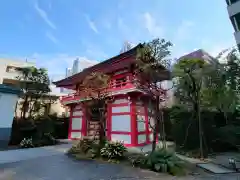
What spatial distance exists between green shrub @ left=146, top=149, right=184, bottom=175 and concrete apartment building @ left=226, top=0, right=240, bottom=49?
50.8 feet

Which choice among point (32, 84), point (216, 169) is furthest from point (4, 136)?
point (216, 169)

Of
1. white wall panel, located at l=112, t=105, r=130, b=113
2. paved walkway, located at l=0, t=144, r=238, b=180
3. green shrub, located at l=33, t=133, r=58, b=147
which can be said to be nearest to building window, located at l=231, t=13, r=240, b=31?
white wall panel, located at l=112, t=105, r=130, b=113

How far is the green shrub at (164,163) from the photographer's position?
572 centimetres

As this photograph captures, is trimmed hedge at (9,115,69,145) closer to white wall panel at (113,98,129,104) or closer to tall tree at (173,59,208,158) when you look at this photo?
white wall panel at (113,98,129,104)

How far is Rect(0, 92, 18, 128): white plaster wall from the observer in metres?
10.4

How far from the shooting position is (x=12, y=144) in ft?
37.7

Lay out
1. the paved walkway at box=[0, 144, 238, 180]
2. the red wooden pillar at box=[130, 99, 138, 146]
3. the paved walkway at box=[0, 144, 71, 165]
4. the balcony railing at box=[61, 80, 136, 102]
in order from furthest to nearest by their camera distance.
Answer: the red wooden pillar at box=[130, 99, 138, 146] < the balcony railing at box=[61, 80, 136, 102] < the paved walkway at box=[0, 144, 71, 165] < the paved walkway at box=[0, 144, 238, 180]

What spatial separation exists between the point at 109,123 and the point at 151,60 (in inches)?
272

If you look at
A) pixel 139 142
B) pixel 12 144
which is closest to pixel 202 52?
pixel 139 142

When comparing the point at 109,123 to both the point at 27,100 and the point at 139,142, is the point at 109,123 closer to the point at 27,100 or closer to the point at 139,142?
the point at 139,142

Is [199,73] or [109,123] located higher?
[199,73]

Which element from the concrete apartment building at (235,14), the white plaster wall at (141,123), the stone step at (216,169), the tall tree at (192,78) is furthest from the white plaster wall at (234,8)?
the stone step at (216,169)

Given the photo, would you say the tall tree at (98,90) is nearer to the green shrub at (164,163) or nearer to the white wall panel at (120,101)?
the white wall panel at (120,101)

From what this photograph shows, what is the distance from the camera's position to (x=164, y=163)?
5.89 m
